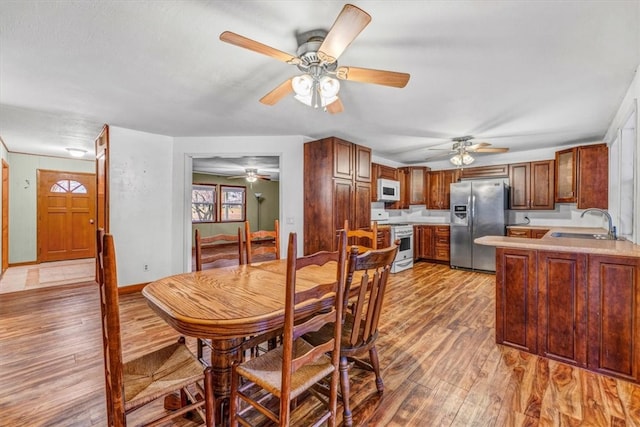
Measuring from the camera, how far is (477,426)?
1.52 meters

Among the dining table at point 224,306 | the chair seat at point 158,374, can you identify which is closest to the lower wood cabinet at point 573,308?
the dining table at point 224,306

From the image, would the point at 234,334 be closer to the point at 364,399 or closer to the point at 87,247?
the point at 364,399

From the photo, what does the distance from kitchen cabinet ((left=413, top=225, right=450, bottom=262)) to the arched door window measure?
7.23 metres

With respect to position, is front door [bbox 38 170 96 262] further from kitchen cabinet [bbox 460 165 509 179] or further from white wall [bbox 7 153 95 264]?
kitchen cabinet [bbox 460 165 509 179]

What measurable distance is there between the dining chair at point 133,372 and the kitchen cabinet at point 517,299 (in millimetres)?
2346

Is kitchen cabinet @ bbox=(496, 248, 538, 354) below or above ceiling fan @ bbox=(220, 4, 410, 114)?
below

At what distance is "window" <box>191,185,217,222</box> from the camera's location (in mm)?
8078

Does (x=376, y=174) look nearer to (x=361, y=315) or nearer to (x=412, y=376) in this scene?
(x=412, y=376)

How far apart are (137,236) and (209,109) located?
2.18 metres

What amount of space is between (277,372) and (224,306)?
373 millimetres

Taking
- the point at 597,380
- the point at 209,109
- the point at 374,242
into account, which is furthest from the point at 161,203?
the point at 597,380

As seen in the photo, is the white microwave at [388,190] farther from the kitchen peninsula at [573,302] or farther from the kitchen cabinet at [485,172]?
the kitchen peninsula at [573,302]

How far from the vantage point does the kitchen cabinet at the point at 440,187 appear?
5.97 metres

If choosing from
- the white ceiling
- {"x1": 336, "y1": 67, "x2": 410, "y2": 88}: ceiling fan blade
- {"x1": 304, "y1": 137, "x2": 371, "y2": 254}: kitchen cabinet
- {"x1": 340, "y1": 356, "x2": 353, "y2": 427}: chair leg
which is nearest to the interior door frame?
the white ceiling
